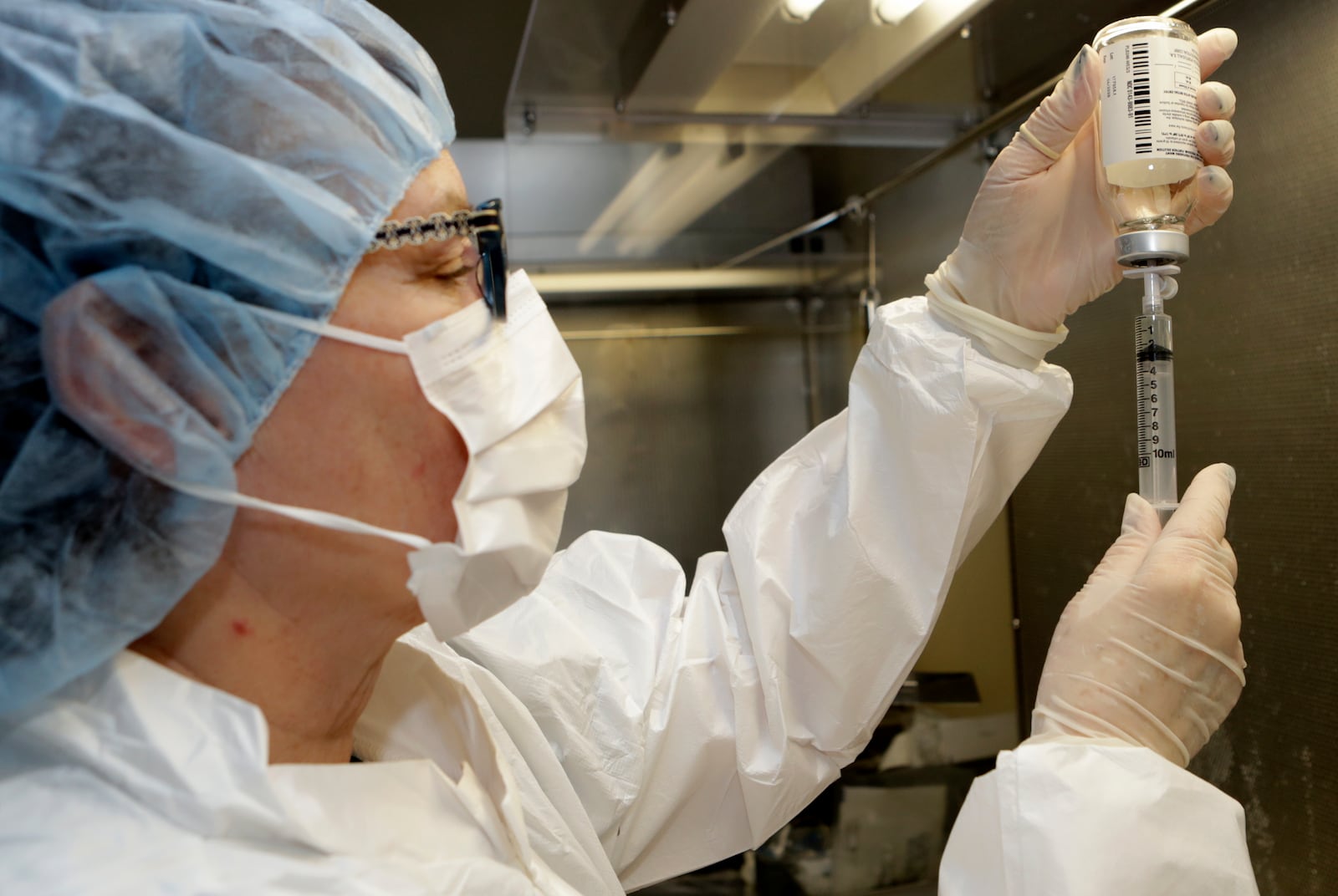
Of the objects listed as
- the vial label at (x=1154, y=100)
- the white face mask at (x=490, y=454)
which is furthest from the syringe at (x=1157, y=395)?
the white face mask at (x=490, y=454)

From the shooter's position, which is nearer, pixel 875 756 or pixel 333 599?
pixel 333 599

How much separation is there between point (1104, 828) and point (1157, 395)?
36 centimetres

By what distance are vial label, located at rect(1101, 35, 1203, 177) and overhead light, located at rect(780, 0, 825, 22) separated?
551mm

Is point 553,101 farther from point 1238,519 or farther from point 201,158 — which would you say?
point 1238,519

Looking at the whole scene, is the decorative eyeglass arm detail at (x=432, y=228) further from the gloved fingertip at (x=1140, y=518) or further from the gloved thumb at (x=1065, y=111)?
the gloved fingertip at (x=1140, y=518)

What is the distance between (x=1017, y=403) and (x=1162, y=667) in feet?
0.85

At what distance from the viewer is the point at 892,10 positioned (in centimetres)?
118

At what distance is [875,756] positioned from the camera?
161 centimetres

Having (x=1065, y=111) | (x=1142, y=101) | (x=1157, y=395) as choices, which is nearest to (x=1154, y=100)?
(x=1142, y=101)

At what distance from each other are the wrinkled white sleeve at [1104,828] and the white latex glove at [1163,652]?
43mm

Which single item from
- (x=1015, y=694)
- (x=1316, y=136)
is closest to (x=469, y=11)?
(x=1316, y=136)

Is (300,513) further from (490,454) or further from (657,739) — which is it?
(657,739)

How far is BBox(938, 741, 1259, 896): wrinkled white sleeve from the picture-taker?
659 mm

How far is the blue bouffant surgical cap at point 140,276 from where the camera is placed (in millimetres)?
593
